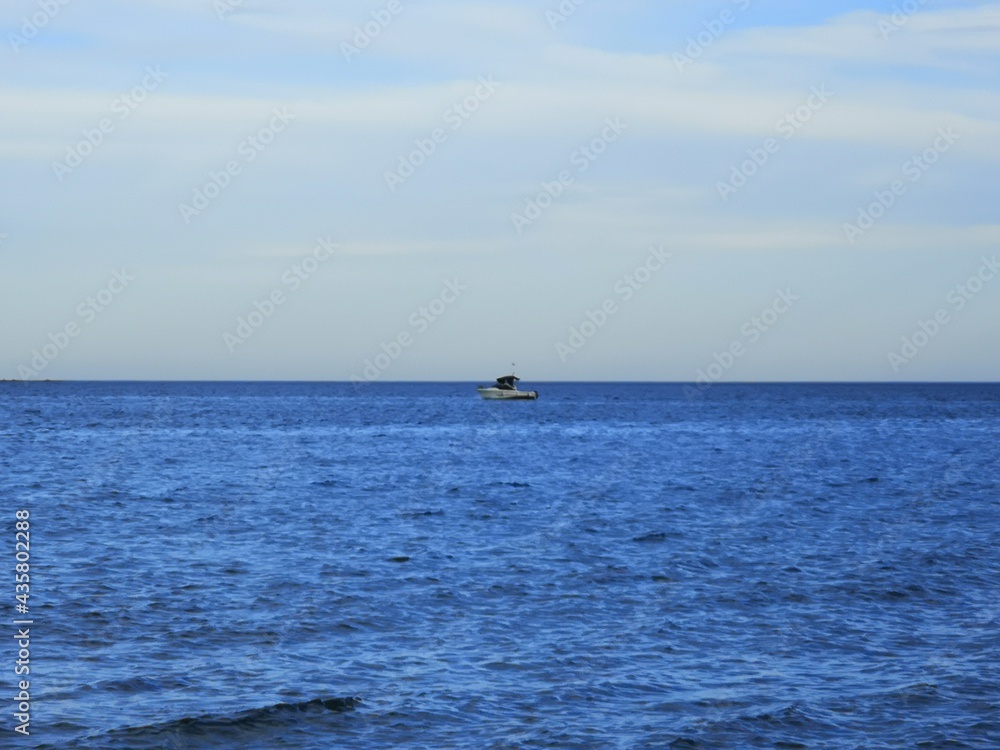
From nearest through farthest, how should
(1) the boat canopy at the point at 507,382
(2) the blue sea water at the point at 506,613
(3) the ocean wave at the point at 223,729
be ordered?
(3) the ocean wave at the point at 223,729 < (2) the blue sea water at the point at 506,613 < (1) the boat canopy at the point at 507,382

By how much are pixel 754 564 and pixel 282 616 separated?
1238 cm

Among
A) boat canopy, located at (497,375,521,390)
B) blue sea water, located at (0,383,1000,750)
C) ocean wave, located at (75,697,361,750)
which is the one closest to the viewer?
ocean wave, located at (75,697,361,750)

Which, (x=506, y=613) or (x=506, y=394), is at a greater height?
(x=506, y=394)

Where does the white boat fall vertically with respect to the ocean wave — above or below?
above

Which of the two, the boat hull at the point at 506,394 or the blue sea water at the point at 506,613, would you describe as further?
the boat hull at the point at 506,394

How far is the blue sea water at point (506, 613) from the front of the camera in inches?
611

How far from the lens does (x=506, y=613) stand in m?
22.0

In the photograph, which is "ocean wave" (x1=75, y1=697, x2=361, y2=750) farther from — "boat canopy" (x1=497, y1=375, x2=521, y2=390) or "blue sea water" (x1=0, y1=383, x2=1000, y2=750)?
"boat canopy" (x1=497, y1=375, x2=521, y2=390)

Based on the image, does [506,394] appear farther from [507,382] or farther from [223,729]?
[223,729]

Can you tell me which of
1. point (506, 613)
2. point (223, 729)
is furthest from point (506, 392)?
point (223, 729)

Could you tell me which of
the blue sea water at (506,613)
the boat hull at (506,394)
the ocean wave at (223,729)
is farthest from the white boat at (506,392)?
the ocean wave at (223,729)

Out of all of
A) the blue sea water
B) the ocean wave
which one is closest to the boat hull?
the blue sea water

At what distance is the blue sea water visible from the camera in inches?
611

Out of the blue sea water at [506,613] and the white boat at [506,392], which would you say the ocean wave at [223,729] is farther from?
the white boat at [506,392]
